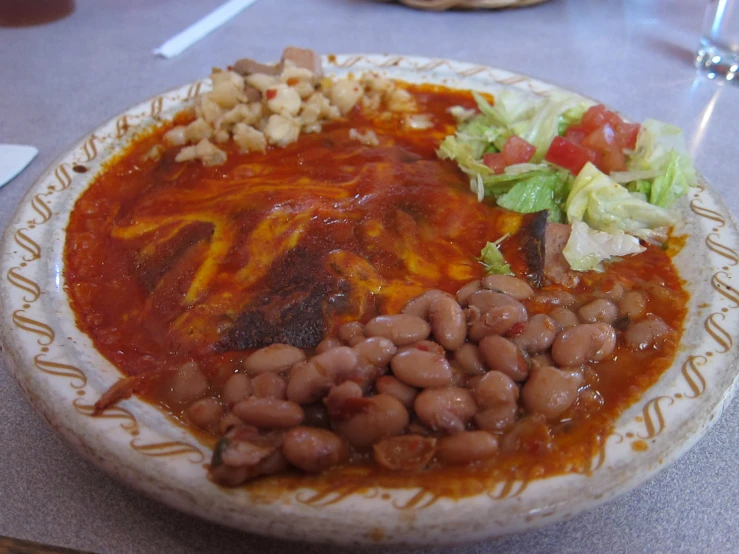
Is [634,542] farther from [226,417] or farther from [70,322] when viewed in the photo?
[70,322]

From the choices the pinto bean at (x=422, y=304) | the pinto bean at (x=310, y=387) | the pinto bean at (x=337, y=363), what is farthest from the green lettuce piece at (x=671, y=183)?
the pinto bean at (x=310, y=387)

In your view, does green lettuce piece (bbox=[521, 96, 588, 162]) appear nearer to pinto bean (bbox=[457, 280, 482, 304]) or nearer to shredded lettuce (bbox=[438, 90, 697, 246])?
shredded lettuce (bbox=[438, 90, 697, 246])

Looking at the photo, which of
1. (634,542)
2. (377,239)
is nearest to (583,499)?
(634,542)

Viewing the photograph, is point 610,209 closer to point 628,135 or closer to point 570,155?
point 570,155

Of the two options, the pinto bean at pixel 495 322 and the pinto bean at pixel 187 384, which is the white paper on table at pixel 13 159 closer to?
the pinto bean at pixel 187 384

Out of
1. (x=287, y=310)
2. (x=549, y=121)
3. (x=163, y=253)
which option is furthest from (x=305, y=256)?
(x=549, y=121)

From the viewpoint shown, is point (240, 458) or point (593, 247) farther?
point (593, 247)

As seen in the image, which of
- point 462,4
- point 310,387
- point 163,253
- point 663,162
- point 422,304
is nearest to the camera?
point 310,387
